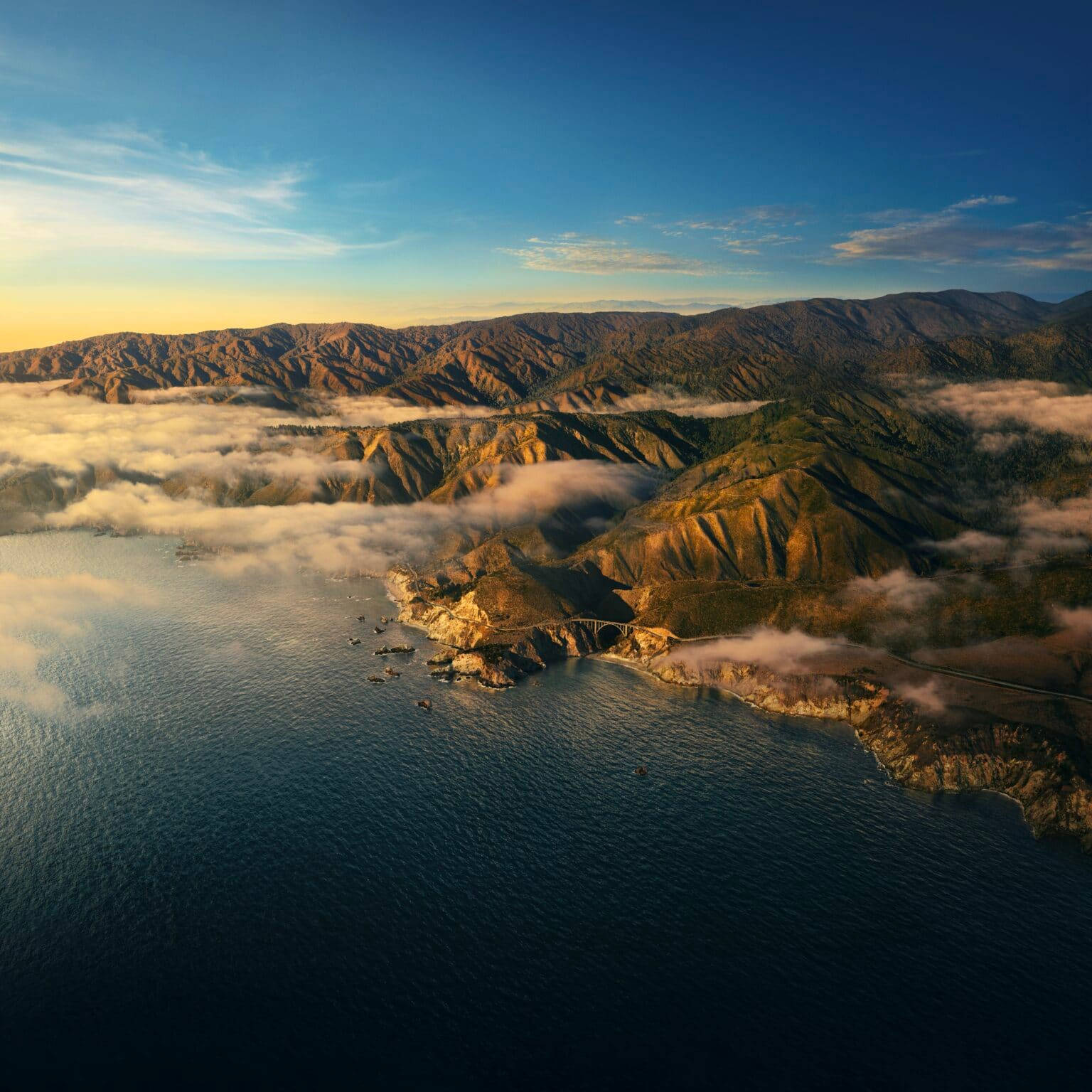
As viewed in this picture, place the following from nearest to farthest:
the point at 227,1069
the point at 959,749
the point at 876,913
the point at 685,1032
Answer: the point at 227,1069 < the point at 685,1032 < the point at 876,913 < the point at 959,749

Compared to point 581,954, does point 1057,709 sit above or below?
above

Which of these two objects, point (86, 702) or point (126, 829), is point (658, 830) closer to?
point (126, 829)

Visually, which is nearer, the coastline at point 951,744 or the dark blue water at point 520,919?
the dark blue water at point 520,919

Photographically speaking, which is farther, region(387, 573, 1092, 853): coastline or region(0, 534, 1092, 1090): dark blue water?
region(387, 573, 1092, 853): coastline

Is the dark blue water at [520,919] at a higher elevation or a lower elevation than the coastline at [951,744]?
lower

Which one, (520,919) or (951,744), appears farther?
(951,744)

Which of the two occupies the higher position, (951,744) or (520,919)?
(951,744)

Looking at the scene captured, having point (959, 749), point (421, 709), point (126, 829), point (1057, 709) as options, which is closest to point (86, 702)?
point (126, 829)

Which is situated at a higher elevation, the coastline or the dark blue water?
the coastline
